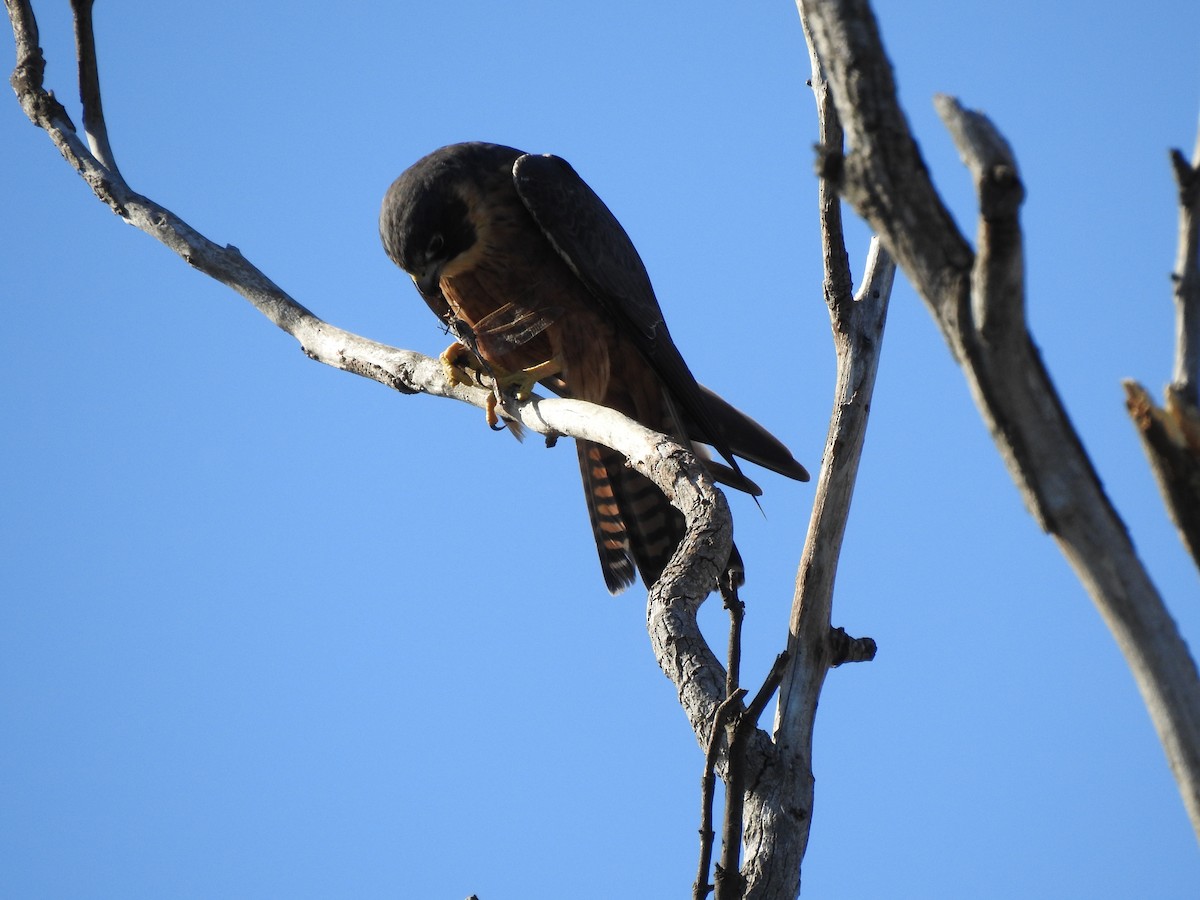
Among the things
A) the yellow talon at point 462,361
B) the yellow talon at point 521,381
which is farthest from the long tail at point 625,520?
the yellow talon at point 462,361

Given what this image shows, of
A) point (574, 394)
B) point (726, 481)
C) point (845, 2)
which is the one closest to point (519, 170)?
point (574, 394)

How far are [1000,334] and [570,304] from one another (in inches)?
128

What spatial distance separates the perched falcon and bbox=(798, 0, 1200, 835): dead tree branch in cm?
276

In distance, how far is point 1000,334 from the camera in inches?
48.6

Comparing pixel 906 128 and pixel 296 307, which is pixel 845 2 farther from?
pixel 296 307

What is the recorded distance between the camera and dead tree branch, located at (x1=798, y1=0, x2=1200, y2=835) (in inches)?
47.0

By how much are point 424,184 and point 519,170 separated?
424 millimetres

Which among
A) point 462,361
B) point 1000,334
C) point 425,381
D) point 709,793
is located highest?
point 462,361

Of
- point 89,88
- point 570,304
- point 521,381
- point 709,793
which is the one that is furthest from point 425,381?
point 89,88

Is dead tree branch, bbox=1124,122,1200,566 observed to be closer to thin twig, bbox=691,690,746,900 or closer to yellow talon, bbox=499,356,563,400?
thin twig, bbox=691,690,746,900

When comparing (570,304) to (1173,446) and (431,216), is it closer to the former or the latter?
(431,216)

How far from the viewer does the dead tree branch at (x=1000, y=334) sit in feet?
3.92

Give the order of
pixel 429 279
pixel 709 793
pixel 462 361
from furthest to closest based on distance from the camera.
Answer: pixel 429 279, pixel 462 361, pixel 709 793

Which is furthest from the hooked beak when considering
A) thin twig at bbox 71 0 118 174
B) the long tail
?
thin twig at bbox 71 0 118 174
